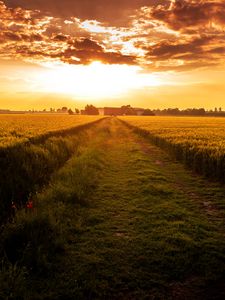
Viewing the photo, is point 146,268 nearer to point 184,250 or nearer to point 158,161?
point 184,250

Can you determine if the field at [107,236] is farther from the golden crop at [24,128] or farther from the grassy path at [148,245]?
the golden crop at [24,128]

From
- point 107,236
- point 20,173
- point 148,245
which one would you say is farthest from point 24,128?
point 148,245

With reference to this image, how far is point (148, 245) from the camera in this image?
7.23 m

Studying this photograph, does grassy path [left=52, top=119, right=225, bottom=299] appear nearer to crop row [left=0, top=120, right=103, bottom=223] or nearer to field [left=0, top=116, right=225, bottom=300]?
field [left=0, top=116, right=225, bottom=300]

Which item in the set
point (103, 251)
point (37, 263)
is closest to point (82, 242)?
point (103, 251)

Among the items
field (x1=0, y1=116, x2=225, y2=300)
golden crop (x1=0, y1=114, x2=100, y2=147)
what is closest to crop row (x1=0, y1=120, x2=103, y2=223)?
field (x1=0, y1=116, x2=225, y2=300)

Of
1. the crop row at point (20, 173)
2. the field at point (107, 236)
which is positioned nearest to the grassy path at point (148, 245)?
the field at point (107, 236)

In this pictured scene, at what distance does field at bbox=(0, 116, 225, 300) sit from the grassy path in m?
0.02

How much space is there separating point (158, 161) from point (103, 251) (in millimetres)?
13393

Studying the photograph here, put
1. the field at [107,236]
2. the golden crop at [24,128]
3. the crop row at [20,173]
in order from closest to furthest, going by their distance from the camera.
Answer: the field at [107,236] → the crop row at [20,173] → the golden crop at [24,128]

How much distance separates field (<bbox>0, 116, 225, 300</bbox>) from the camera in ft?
18.3

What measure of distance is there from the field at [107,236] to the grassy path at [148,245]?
20 mm

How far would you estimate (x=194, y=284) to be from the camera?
5.71m

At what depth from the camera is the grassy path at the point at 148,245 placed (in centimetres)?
559
